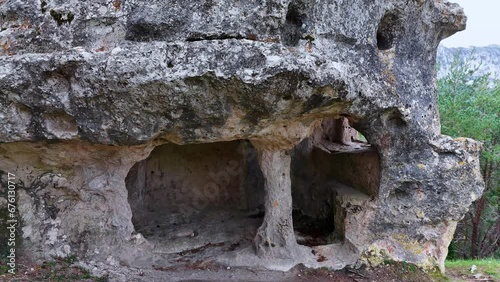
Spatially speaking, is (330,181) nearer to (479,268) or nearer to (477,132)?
(479,268)

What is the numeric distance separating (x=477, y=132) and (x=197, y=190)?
7097 mm

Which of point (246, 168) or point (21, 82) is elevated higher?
point (21, 82)

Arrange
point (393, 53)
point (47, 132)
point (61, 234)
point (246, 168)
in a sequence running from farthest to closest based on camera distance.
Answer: point (246, 168) < point (393, 53) < point (61, 234) < point (47, 132)

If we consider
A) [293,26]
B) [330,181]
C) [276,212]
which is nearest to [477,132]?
[330,181]

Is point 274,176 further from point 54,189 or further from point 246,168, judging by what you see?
point 54,189

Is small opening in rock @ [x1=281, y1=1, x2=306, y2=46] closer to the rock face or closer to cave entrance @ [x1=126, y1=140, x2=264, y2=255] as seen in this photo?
the rock face

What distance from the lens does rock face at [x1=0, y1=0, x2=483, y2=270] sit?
3215 mm

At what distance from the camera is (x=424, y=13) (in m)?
4.65

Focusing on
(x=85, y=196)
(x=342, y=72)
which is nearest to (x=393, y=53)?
(x=342, y=72)

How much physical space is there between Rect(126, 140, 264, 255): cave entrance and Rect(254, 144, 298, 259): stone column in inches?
33.0

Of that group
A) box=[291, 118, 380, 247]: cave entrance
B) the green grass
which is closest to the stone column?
box=[291, 118, 380, 247]: cave entrance

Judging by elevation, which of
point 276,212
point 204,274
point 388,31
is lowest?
point 204,274

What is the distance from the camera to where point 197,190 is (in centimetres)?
619

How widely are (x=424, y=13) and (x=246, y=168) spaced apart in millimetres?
3190
